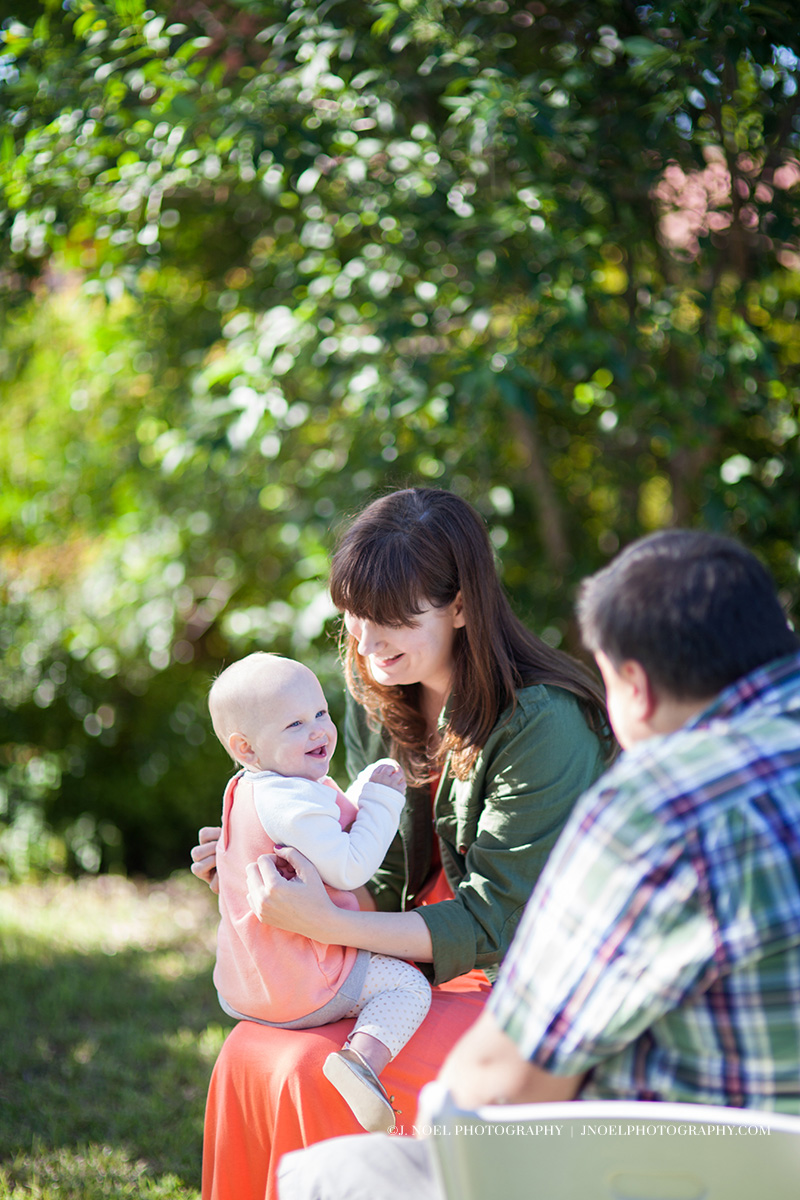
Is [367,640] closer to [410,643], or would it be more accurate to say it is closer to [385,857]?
[410,643]

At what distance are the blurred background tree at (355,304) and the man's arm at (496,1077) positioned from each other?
1.69m

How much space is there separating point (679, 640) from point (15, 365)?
15.6ft

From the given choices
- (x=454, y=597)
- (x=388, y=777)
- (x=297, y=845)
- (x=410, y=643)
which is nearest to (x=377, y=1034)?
(x=297, y=845)

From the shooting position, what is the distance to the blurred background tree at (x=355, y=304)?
3082mm

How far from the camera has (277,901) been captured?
1.73 meters

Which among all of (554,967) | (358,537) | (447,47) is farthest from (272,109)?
(554,967)

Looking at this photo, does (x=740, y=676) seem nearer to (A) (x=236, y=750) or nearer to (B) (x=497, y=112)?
(A) (x=236, y=750)

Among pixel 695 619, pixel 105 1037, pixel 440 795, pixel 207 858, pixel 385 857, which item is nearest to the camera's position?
pixel 695 619

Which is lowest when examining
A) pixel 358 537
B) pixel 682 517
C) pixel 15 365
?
pixel 682 517

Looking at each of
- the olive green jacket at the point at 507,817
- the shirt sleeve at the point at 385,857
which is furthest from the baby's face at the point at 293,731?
the shirt sleeve at the point at 385,857

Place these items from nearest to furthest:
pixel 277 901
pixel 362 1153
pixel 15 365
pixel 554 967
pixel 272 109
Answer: pixel 554 967, pixel 362 1153, pixel 277 901, pixel 272 109, pixel 15 365

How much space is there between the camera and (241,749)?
6.26 feet

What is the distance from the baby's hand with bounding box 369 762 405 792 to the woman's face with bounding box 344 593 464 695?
19 centimetres

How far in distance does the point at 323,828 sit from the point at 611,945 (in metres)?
0.84
